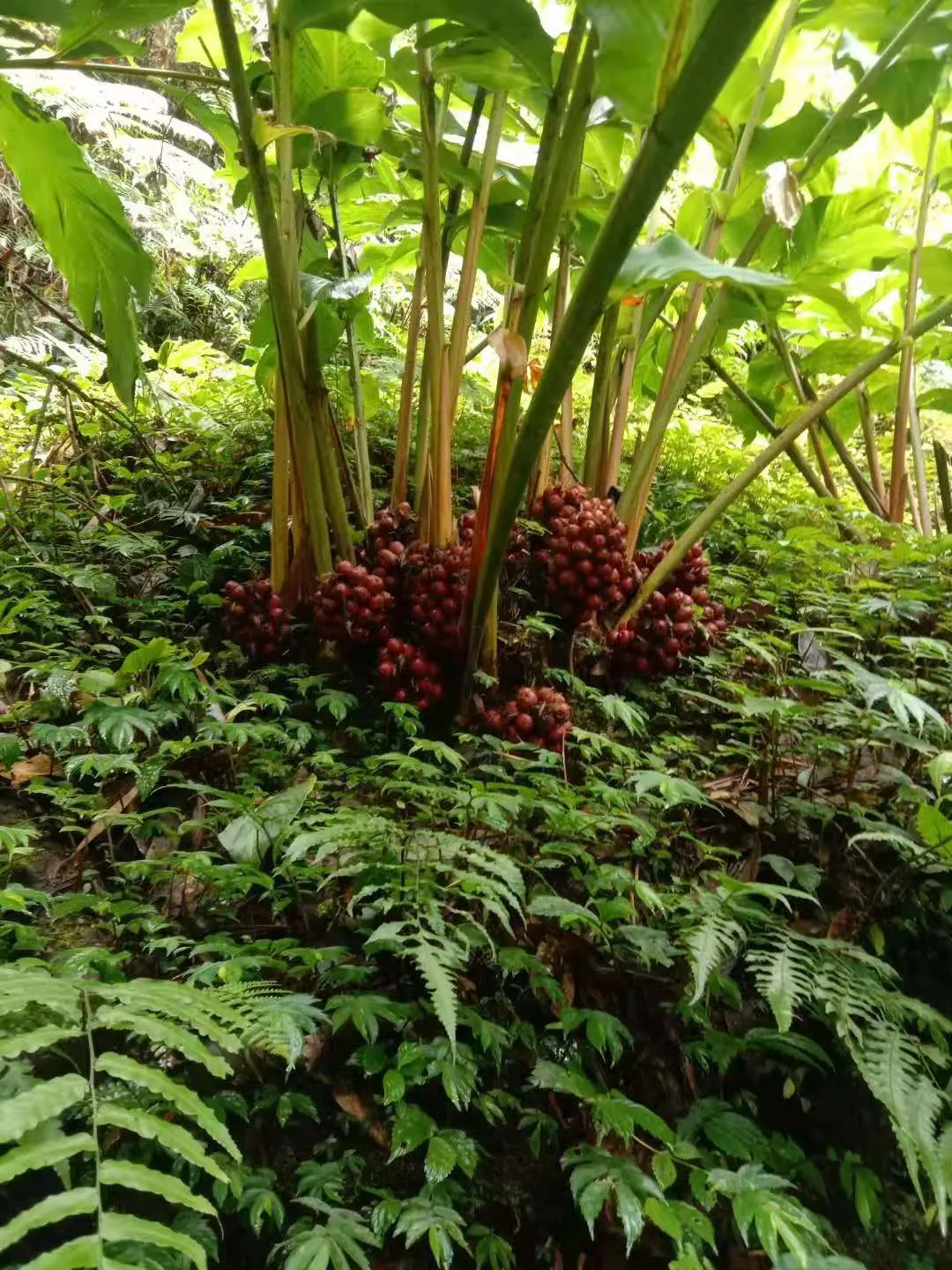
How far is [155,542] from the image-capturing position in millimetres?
1646

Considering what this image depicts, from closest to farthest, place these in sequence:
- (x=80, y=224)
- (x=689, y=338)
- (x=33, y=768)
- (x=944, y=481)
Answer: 1. (x=33, y=768)
2. (x=80, y=224)
3. (x=689, y=338)
4. (x=944, y=481)

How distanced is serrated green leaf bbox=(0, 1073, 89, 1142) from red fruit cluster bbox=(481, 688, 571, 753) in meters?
0.80

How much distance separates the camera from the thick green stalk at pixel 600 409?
1547mm

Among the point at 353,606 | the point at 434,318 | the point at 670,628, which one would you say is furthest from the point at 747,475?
the point at 353,606

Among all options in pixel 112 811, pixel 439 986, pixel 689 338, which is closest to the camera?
pixel 439 986

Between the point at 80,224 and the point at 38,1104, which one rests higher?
the point at 80,224

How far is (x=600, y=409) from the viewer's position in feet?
5.23

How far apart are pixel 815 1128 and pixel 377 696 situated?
2.76ft

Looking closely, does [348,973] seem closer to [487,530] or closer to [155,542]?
[487,530]

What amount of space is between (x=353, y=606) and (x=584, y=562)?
1.34ft

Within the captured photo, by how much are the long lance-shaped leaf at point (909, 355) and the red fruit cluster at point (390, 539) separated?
1.20m

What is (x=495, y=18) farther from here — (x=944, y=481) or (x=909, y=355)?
(x=944, y=481)

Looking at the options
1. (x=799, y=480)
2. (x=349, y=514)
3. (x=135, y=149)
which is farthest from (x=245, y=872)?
(x=135, y=149)

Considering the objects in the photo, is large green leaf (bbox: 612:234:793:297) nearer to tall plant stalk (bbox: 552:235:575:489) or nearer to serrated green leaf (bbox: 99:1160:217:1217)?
tall plant stalk (bbox: 552:235:575:489)
